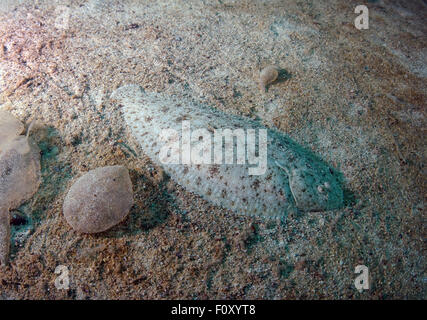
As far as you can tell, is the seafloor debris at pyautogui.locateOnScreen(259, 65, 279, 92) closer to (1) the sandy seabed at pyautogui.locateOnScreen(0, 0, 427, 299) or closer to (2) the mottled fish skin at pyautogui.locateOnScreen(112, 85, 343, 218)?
(1) the sandy seabed at pyautogui.locateOnScreen(0, 0, 427, 299)

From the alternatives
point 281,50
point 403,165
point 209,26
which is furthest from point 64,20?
point 403,165

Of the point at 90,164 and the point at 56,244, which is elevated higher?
the point at 90,164

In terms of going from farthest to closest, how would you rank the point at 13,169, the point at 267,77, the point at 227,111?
1. the point at 267,77
2. the point at 227,111
3. the point at 13,169

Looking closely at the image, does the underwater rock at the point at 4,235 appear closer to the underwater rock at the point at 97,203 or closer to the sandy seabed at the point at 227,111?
the sandy seabed at the point at 227,111

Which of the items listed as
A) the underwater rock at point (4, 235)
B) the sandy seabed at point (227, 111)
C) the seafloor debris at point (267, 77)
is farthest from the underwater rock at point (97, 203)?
the seafloor debris at point (267, 77)

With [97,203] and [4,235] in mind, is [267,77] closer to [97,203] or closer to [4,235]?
[97,203]

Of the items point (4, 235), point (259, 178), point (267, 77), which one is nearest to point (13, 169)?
point (4, 235)

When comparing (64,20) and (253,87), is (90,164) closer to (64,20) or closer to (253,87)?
(253,87)
